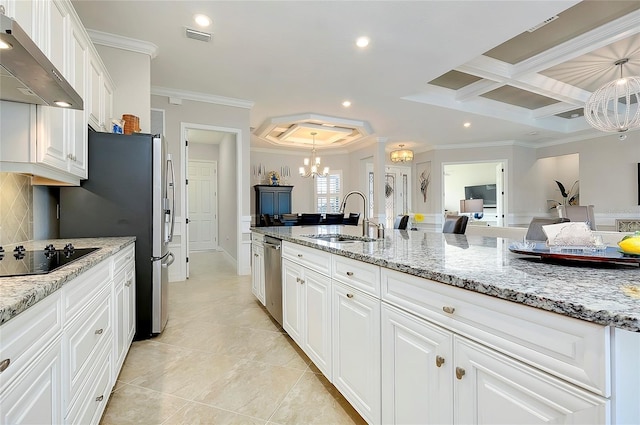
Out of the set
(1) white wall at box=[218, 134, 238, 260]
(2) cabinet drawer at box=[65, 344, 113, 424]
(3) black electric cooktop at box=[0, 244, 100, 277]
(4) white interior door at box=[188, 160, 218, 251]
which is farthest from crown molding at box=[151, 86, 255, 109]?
(2) cabinet drawer at box=[65, 344, 113, 424]

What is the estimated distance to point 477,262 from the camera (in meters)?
1.17

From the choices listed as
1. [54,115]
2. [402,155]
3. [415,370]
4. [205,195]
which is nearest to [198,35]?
[54,115]

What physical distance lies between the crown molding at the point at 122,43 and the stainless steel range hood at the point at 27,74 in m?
2.09

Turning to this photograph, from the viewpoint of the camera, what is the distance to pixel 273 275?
2.64m

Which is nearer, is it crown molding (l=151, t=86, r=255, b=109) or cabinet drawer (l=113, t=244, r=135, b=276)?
cabinet drawer (l=113, t=244, r=135, b=276)

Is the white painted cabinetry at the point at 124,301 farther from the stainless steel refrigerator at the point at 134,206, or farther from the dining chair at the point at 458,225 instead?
the dining chair at the point at 458,225

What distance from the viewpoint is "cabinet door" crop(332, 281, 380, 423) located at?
1.31 metres

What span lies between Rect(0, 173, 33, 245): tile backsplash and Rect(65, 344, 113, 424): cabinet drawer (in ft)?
3.19

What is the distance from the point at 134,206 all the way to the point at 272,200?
5352 millimetres

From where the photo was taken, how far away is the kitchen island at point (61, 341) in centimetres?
74

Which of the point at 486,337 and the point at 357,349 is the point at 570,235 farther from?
the point at 357,349

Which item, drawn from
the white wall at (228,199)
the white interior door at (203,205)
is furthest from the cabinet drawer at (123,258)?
the white interior door at (203,205)

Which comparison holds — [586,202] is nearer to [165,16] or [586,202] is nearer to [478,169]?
[478,169]

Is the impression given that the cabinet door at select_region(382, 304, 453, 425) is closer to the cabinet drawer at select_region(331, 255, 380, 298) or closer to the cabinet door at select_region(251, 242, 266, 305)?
the cabinet drawer at select_region(331, 255, 380, 298)
